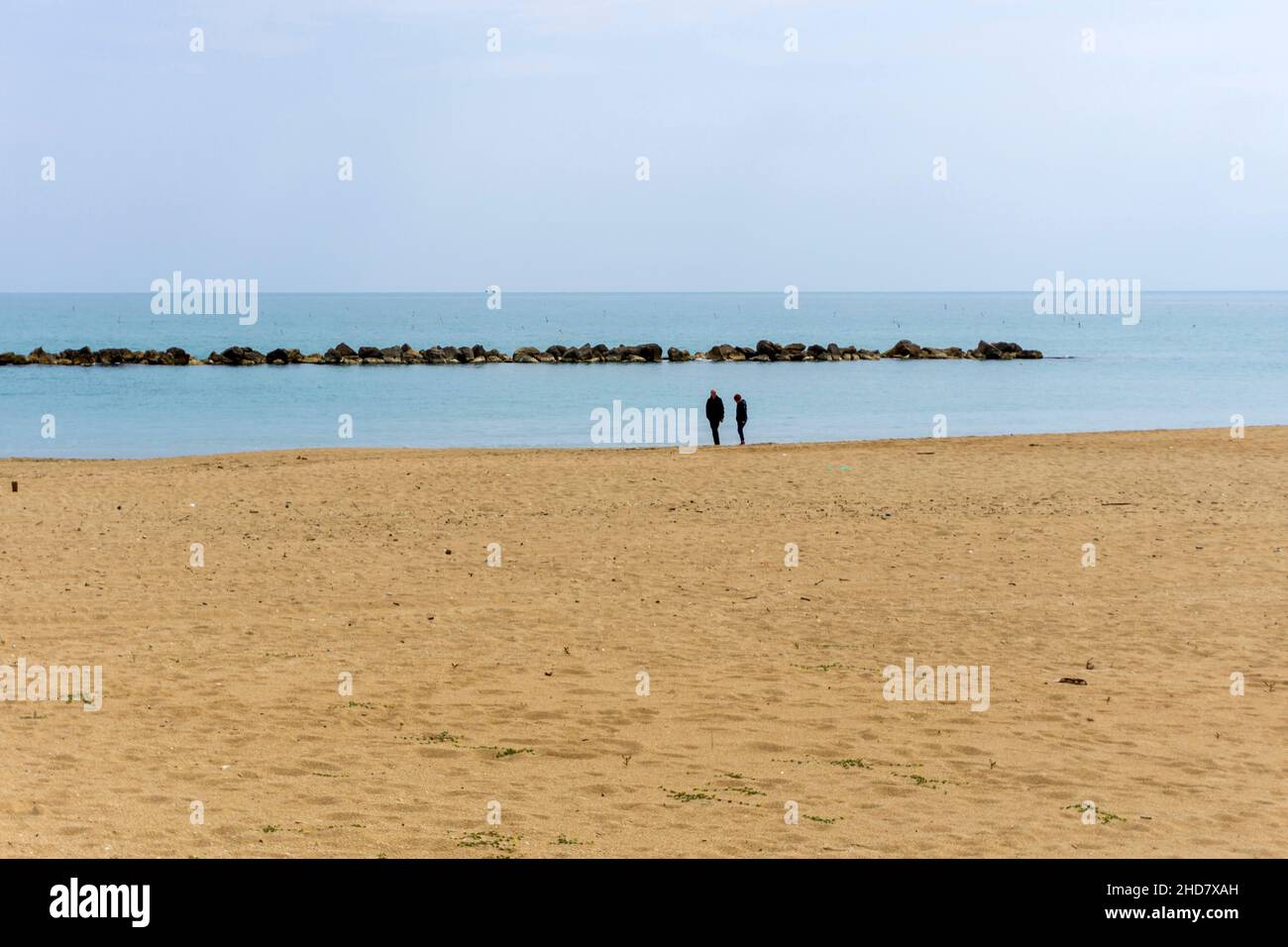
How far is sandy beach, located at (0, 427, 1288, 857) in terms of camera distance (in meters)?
8.48

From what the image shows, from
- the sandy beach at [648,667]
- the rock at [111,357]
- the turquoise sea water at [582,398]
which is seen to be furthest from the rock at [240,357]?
the sandy beach at [648,667]

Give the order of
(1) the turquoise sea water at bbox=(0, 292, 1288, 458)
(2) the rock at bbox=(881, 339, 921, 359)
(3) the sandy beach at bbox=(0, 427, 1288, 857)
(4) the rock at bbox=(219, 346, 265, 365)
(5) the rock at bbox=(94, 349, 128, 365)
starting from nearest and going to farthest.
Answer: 1. (3) the sandy beach at bbox=(0, 427, 1288, 857)
2. (1) the turquoise sea water at bbox=(0, 292, 1288, 458)
3. (4) the rock at bbox=(219, 346, 265, 365)
4. (5) the rock at bbox=(94, 349, 128, 365)
5. (2) the rock at bbox=(881, 339, 921, 359)

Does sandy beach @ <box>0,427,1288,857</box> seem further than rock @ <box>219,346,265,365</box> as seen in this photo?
No

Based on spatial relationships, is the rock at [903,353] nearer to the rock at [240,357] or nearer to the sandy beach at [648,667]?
the rock at [240,357]

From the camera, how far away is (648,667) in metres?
12.9

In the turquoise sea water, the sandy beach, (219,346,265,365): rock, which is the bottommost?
the sandy beach

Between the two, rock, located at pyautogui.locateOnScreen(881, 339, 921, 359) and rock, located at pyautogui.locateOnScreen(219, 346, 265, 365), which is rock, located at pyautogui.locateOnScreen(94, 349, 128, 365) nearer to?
rock, located at pyautogui.locateOnScreen(219, 346, 265, 365)

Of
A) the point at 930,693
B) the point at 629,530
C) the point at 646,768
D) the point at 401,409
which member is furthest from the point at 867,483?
the point at 401,409

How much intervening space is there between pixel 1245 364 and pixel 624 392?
50374 mm

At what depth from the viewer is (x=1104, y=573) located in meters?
17.0

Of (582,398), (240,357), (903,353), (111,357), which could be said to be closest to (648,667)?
(582,398)

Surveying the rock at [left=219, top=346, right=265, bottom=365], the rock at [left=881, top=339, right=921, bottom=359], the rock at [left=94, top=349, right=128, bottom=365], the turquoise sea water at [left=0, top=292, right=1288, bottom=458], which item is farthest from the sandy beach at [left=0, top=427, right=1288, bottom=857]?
the rock at [left=881, top=339, right=921, bottom=359]
